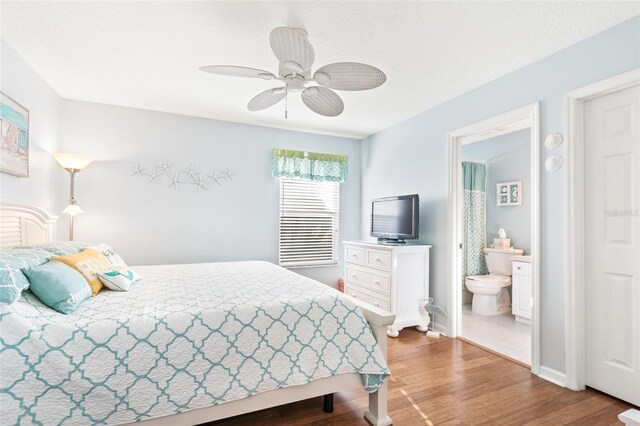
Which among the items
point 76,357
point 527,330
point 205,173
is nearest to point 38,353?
point 76,357

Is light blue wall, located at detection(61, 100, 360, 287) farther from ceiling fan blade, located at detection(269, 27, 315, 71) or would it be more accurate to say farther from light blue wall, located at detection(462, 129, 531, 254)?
light blue wall, located at detection(462, 129, 531, 254)

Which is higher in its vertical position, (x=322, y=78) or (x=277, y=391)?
(x=322, y=78)

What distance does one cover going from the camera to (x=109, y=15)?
81.7 inches

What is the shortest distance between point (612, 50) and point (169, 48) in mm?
3194

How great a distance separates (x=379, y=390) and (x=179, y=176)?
3.34 meters

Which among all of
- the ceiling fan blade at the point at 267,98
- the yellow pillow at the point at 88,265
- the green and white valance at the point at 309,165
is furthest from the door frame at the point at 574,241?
the yellow pillow at the point at 88,265

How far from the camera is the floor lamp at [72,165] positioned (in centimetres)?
317

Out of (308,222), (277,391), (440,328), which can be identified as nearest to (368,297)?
(440,328)

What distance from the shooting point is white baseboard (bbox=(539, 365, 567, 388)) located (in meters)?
2.35

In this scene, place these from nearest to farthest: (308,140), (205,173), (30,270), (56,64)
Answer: (30,270), (56,64), (205,173), (308,140)

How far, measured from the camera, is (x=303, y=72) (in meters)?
2.09

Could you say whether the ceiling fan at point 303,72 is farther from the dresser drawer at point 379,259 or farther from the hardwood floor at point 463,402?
the hardwood floor at point 463,402

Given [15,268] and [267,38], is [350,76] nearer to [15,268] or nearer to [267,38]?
[267,38]

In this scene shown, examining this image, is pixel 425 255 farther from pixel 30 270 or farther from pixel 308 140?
pixel 30 270
